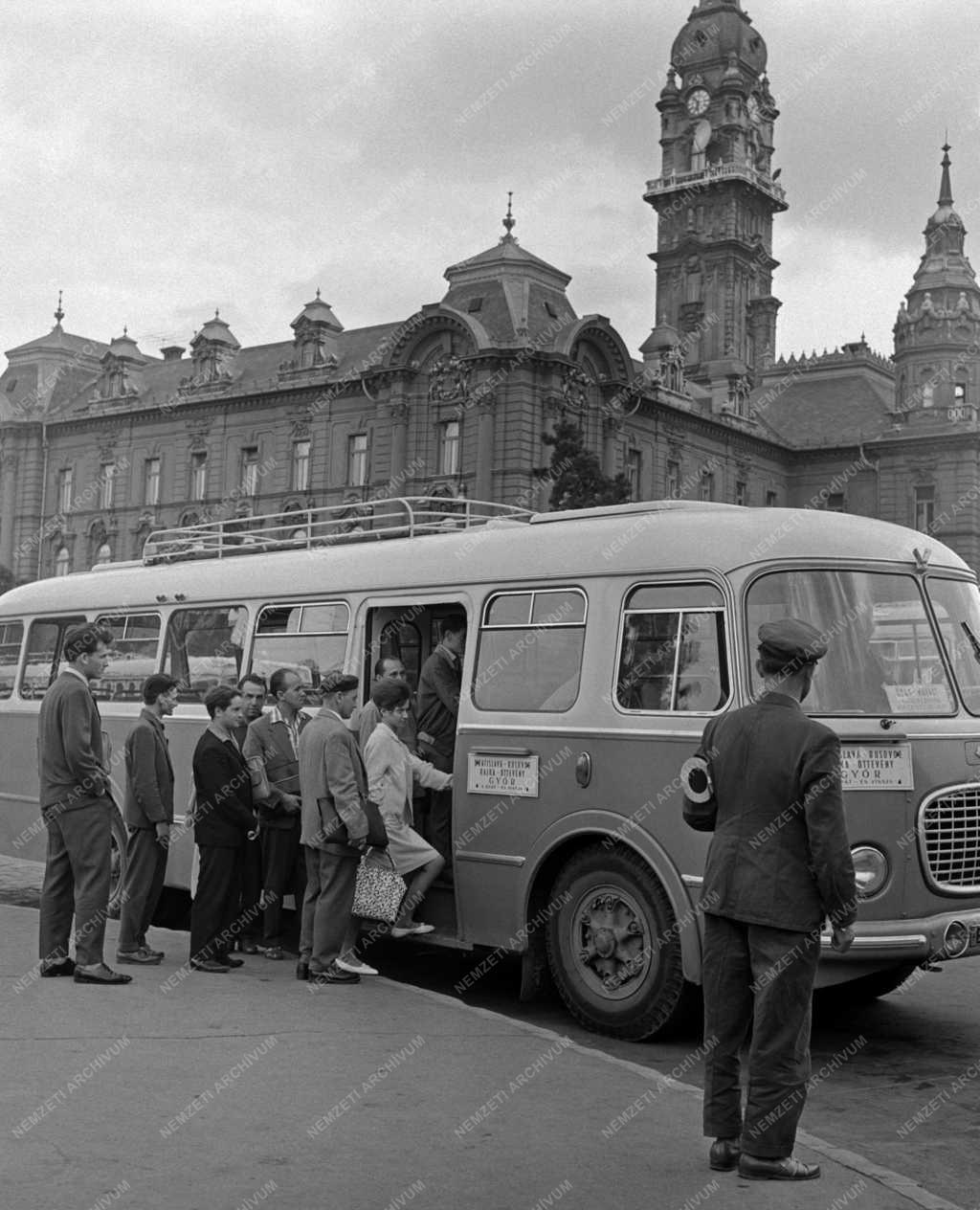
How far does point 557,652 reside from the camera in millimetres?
9312

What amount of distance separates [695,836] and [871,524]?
2.10 metres

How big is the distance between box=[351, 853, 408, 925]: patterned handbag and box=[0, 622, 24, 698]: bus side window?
6.07 m

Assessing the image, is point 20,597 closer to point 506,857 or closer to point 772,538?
point 506,857

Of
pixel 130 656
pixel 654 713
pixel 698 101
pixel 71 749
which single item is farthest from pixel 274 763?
pixel 698 101

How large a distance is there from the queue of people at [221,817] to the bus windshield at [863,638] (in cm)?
258

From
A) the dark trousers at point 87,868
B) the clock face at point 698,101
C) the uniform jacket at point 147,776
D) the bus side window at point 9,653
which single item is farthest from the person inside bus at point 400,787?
the clock face at point 698,101

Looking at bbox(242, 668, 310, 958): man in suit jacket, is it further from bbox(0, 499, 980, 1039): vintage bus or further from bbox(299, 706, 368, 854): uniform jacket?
bbox(299, 706, 368, 854): uniform jacket

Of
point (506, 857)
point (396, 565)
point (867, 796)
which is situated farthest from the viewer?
point (396, 565)

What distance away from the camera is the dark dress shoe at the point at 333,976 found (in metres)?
9.27

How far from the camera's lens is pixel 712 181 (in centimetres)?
8831

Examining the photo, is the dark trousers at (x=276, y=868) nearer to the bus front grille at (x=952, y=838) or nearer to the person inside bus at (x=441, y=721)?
the person inside bus at (x=441, y=721)

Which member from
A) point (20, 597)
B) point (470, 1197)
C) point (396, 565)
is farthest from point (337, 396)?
point (470, 1197)

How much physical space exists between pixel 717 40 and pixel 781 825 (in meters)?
92.7

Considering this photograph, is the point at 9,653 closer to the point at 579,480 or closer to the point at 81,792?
the point at 81,792
